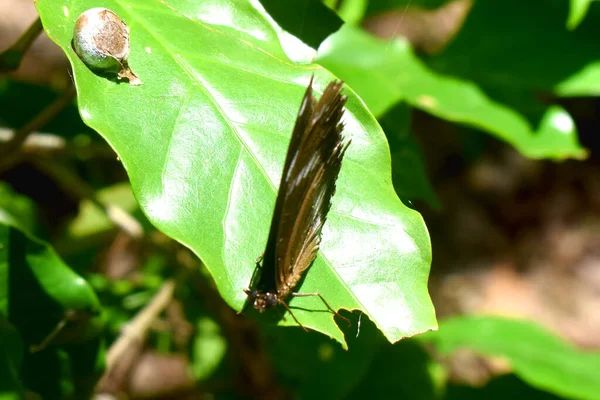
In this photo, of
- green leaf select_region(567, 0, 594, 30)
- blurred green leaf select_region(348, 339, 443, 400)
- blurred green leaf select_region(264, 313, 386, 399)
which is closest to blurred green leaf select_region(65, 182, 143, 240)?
blurred green leaf select_region(264, 313, 386, 399)

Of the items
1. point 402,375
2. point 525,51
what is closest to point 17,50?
point 525,51

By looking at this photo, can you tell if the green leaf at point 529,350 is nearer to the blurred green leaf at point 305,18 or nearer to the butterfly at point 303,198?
the butterfly at point 303,198

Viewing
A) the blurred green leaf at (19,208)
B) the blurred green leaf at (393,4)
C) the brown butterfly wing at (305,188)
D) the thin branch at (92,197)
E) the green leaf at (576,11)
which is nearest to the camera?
the brown butterfly wing at (305,188)

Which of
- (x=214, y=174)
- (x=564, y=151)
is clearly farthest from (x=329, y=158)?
(x=564, y=151)

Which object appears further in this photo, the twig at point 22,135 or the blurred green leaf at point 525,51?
the blurred green leaf at point 525,51

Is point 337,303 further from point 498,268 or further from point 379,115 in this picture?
point 498,268

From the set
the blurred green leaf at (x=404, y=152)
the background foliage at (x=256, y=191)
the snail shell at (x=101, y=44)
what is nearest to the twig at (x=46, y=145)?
the background foliage at (x=256, y=191)
